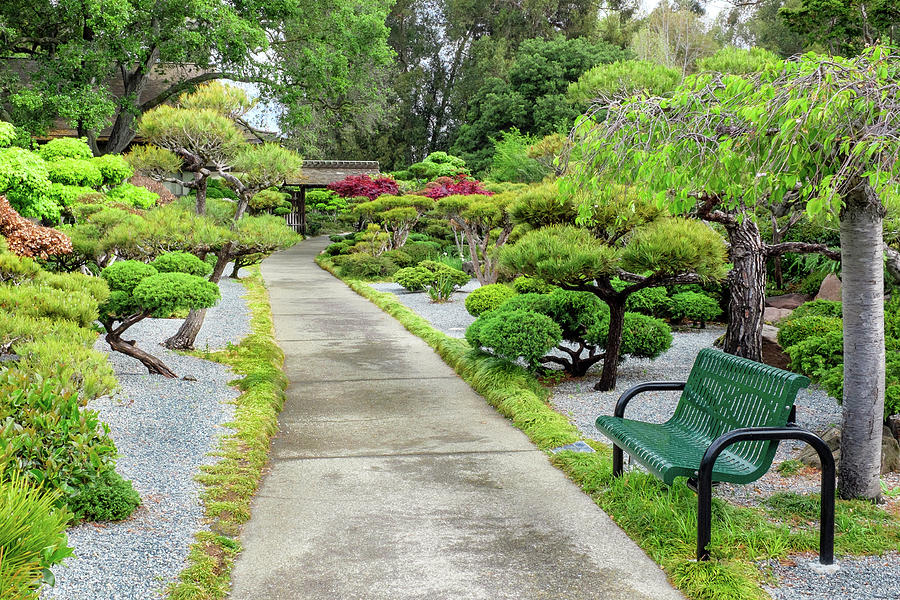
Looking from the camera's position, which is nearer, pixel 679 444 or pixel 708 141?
pixel 708 141

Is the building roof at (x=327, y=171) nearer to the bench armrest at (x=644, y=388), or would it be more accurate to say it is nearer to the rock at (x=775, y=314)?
the rock at (x=775, y=314)

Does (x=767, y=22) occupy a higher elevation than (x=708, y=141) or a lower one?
higher

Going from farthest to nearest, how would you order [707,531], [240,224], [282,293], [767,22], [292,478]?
[767,22]
[282,293]
[240,224]
[292,478]
[707,531]

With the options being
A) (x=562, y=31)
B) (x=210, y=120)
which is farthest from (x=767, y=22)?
(x=210, y=120)

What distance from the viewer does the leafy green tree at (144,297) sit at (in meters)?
7.36

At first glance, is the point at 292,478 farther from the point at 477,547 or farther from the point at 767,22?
the point at 767,22

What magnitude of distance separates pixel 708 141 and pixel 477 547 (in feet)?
7.54

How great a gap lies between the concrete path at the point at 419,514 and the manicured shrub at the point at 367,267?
40.4ft

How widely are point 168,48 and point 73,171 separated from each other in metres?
7.93

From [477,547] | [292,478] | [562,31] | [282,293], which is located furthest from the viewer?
[562,31]

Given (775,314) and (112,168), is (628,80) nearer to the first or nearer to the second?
(775,314)

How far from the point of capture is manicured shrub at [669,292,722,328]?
11.3 meters

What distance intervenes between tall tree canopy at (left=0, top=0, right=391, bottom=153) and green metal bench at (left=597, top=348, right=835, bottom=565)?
14783 mm

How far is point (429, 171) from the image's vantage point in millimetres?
30188
